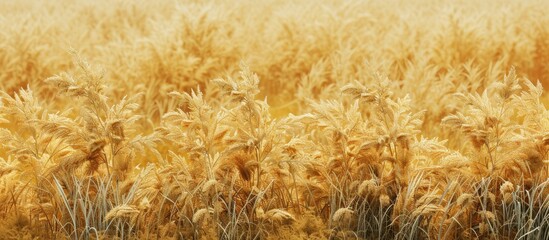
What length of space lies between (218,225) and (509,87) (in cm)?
135

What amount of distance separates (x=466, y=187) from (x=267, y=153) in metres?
0.86

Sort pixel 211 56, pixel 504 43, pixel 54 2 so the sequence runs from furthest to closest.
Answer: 1. pixel 54 2
2. pixel 504 43
3. pixel 211 56

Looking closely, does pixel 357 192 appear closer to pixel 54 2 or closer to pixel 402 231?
pixel 402 231

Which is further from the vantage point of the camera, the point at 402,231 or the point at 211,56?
the point at 211,56

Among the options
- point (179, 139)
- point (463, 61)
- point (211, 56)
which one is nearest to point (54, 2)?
point (211, 56)

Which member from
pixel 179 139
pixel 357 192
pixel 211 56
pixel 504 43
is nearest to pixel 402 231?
pixel 357 192

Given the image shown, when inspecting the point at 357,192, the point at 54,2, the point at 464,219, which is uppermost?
the point at 54,2

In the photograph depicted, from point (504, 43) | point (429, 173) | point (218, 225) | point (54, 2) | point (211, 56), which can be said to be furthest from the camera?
point (54, 2)

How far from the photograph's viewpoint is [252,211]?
3.10 metres

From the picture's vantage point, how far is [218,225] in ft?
9.97

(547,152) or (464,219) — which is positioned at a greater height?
(547,152)

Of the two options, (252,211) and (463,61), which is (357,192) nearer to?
(252,211)

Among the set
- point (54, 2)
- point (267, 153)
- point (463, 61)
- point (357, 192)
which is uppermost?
point (54, 2)

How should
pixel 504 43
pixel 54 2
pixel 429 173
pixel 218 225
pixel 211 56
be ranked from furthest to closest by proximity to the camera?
pixel 54 2 < pixel 504 43 < pixel 211 56 < pixel 429 173 < pixel 218 225
